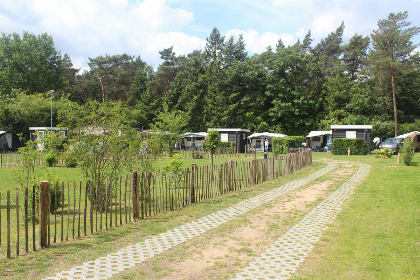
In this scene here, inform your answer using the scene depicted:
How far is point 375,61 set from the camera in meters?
37.8

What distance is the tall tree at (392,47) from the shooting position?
37.1m

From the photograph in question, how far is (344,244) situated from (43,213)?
189 inches

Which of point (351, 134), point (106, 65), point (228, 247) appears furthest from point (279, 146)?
point (106, 65)

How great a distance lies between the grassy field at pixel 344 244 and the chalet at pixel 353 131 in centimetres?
2389

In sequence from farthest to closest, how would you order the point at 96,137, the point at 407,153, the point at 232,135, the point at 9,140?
the point at 9,140 < the point at 232,135 < the point at 407,153 < the point at 96,137

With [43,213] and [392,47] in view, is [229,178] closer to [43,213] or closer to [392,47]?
[43,213]

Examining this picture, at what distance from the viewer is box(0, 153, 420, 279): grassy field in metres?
4.30

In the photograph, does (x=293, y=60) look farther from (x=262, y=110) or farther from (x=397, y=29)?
(x=397, y=29)

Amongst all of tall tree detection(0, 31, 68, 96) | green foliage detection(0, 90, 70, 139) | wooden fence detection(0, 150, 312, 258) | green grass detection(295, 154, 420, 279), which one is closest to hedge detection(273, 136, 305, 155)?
wooden fence detection(0, 150, 312, 258)

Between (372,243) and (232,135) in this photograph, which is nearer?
(372,243)

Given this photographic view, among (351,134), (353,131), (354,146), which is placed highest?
(353,131)

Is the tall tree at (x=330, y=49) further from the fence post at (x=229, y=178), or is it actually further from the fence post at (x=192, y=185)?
the fence post at (x=192, y=185)

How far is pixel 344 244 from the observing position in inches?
213

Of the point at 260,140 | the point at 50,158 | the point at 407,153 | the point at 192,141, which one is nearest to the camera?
the point at 407,153
